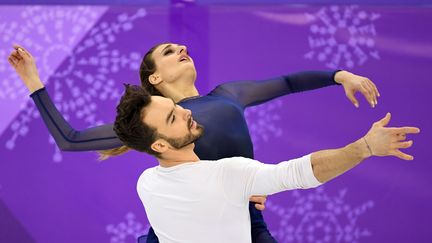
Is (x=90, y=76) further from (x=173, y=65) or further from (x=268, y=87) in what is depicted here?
(x=268, y=87)

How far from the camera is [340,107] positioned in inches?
134

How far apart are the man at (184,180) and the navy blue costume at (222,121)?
276 millimetres

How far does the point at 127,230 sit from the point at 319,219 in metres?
0.94

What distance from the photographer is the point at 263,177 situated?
1.76m

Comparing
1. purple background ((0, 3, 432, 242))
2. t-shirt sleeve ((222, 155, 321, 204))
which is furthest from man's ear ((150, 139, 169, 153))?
purple background ((0, 3, 432, 242))

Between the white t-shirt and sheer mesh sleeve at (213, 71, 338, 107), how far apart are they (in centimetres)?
58

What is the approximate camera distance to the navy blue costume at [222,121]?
7.43 feet

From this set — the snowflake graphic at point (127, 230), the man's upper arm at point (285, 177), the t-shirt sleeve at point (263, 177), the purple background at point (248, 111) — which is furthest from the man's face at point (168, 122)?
the snowflake graphic at point (127, 230)

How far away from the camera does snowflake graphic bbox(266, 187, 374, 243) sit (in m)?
3.39

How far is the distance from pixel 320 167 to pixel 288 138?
1.75 m

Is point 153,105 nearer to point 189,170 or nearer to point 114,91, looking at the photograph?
point 189,170

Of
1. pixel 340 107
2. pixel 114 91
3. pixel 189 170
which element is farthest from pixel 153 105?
pixel 340 107

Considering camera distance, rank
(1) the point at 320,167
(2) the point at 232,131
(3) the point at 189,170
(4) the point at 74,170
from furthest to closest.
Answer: (4) the point at 74,170 < (2) the point at 232,131 < (3) the point at 189,170 < (1) the point at 320,167

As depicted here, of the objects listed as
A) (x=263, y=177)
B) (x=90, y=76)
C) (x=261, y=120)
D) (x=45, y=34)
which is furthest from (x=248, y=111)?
(x=263, y=177)
